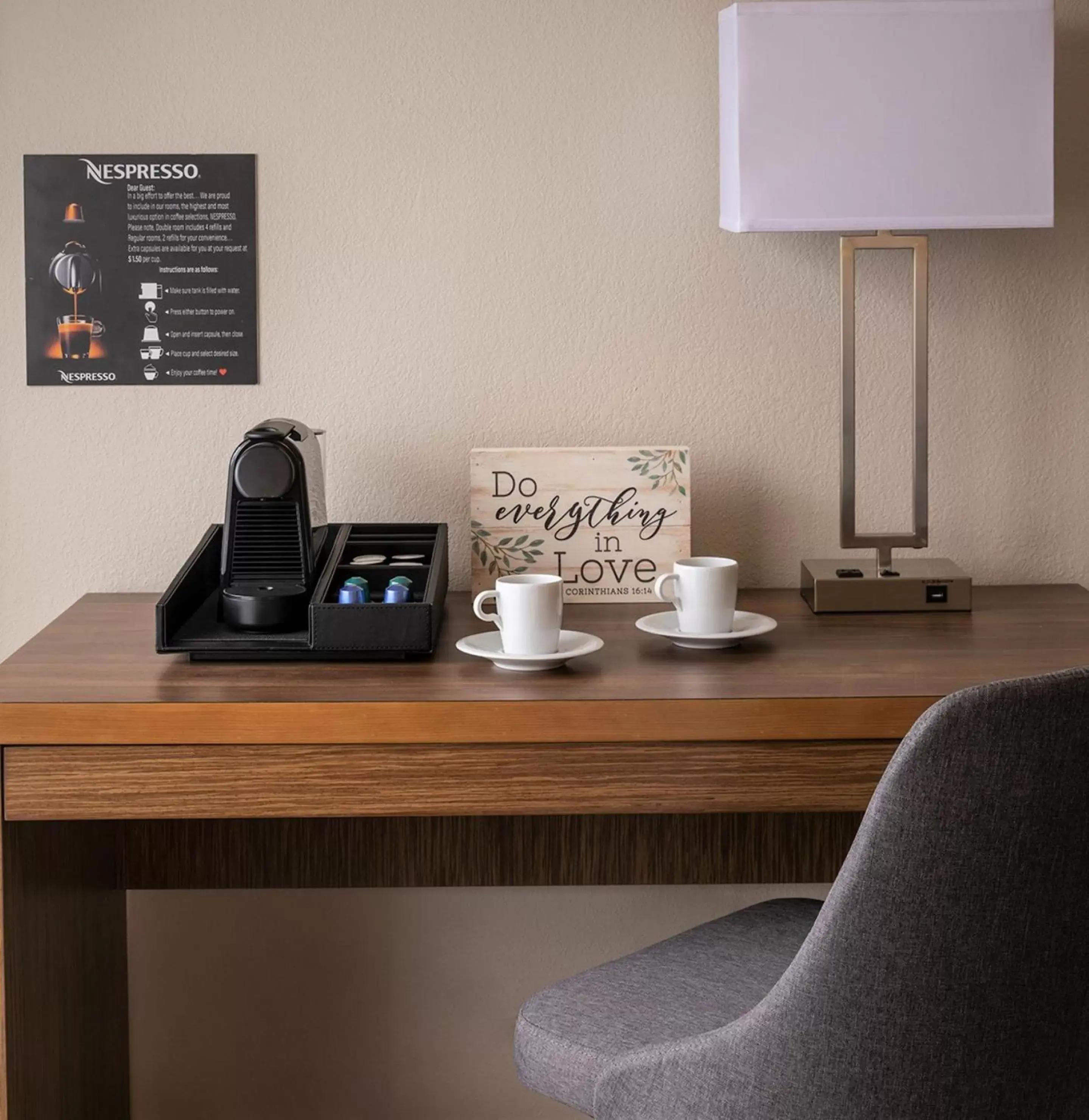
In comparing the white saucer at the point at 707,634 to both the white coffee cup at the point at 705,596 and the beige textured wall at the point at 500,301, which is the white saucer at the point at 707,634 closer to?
the white coffee cup at the point at 705,596

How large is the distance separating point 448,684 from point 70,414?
0.82m

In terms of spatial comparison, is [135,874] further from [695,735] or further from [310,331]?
[695,735]

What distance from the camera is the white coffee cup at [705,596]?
1.49m

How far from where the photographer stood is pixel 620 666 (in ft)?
4.69

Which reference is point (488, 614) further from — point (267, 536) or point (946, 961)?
point (946, 961)

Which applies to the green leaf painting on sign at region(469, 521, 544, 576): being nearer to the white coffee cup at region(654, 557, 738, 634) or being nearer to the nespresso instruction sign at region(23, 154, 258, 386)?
the white coffee cup at region(654, 557, 738, 634)

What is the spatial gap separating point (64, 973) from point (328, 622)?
56 centimetres

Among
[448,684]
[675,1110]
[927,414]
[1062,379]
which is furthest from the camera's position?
[1062,379]

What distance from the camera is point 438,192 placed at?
1.81 meters

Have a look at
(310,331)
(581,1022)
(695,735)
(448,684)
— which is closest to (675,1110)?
(581,1022)

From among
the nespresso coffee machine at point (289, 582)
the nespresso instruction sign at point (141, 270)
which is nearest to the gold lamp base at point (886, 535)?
the nespresso coffee machine at point (289, 582)

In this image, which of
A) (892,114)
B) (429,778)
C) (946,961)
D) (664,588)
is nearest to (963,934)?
(946,961)

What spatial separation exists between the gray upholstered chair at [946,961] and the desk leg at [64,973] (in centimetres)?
68

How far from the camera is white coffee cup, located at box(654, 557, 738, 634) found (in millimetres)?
1494
